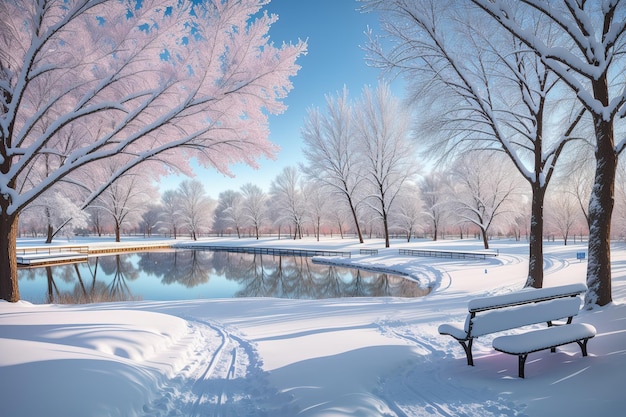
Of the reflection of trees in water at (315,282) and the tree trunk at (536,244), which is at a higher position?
the tree trunk at (536,244)

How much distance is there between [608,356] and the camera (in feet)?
14.6

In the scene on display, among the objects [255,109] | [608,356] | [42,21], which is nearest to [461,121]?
[255,109]

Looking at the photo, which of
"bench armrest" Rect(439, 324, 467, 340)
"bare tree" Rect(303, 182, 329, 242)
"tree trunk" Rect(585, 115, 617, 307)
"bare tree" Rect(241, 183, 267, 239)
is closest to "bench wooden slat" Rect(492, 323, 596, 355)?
"bench armrest" Rect(439, 324, 467, 340)

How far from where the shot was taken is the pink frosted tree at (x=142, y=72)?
759cm

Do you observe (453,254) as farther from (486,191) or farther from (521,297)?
(521,297)

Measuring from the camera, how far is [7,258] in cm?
830

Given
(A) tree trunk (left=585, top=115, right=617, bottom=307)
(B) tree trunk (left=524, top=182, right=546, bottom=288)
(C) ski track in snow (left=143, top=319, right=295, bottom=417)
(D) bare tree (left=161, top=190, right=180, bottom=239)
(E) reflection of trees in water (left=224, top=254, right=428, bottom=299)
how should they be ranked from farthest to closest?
(D) bare tree (left=161, top=190, right=180, bottom=239)
(E) reflection of trees in water (left=224, top=254, right=428, bottom=299)
(B) tree trunk (left=524, top=182, right=546, bottom=288)
(A) tree trunk (left=585, top=115, right=617, bottom=307)
(C) ski track in snow (left=143, top=319, right=295, bottom=417)

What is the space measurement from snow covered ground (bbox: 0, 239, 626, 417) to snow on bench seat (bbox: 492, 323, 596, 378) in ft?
1.25

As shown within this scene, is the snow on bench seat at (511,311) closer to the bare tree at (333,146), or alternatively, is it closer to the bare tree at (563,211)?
the bare tree at (333,146)

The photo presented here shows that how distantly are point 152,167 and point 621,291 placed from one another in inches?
612

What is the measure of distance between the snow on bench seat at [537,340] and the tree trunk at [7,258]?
1111 centimetres

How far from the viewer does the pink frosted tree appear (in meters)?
7.59

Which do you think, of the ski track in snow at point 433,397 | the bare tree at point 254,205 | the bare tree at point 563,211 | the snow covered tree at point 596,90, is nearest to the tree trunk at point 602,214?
the snow covered tree at point 596,90

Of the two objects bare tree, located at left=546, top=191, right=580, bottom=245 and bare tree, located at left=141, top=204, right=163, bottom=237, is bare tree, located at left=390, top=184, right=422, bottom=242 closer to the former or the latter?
bare tree, located at left=546, top=191, right=580, bottom=245
